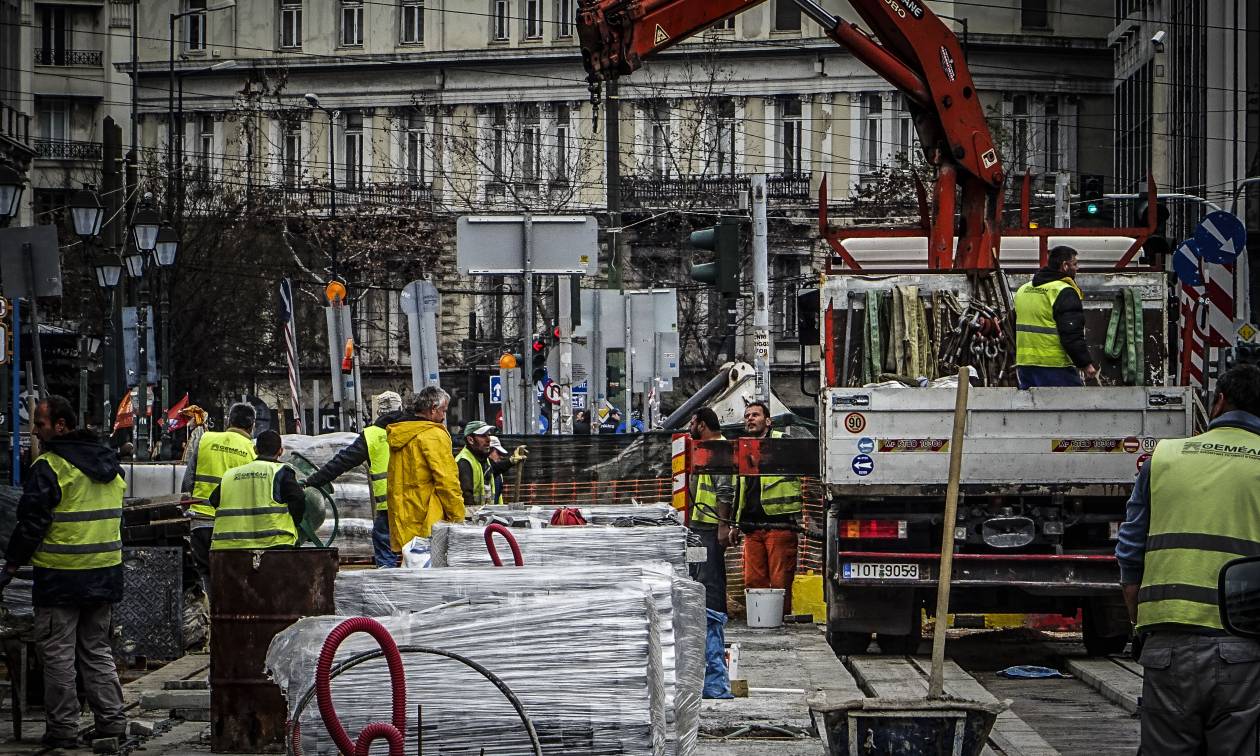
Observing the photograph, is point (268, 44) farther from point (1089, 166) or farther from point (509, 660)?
point (509, 660)

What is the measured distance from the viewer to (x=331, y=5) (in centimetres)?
7838

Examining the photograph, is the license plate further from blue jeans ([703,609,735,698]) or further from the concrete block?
the concrete block

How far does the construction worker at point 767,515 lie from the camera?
61.1ft

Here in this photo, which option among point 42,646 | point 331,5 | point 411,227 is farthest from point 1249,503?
point 331,5

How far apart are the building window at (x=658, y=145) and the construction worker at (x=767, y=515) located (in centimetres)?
Answer: 4649

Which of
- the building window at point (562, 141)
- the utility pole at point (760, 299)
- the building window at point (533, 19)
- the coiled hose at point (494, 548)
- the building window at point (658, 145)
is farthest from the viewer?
the building window at point (533, 19)

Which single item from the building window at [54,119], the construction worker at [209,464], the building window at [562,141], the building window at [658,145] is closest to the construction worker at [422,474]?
the construction worker at [209,464]

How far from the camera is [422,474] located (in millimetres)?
15070

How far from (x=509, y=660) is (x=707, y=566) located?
925cm

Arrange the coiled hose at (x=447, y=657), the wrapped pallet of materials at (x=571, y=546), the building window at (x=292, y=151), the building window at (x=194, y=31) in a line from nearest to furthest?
the coiled hose at (x=447, y=657) → the wrapped pallet of materials at (x=571, y=546) → the building window at (x=292, y=151) → the building window at (x=194, y=31)

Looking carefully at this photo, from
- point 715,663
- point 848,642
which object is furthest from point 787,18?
point 715,663

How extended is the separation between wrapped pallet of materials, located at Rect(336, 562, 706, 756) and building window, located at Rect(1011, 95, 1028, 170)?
2190 inches

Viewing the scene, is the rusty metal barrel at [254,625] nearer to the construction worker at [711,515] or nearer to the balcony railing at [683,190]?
the construction worker at [711,515]

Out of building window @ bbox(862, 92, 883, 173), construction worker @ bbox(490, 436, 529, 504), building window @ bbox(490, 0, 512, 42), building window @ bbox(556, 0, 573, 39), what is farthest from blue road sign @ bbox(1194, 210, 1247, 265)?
building window @ bbox(490, 0, 512, 42)
